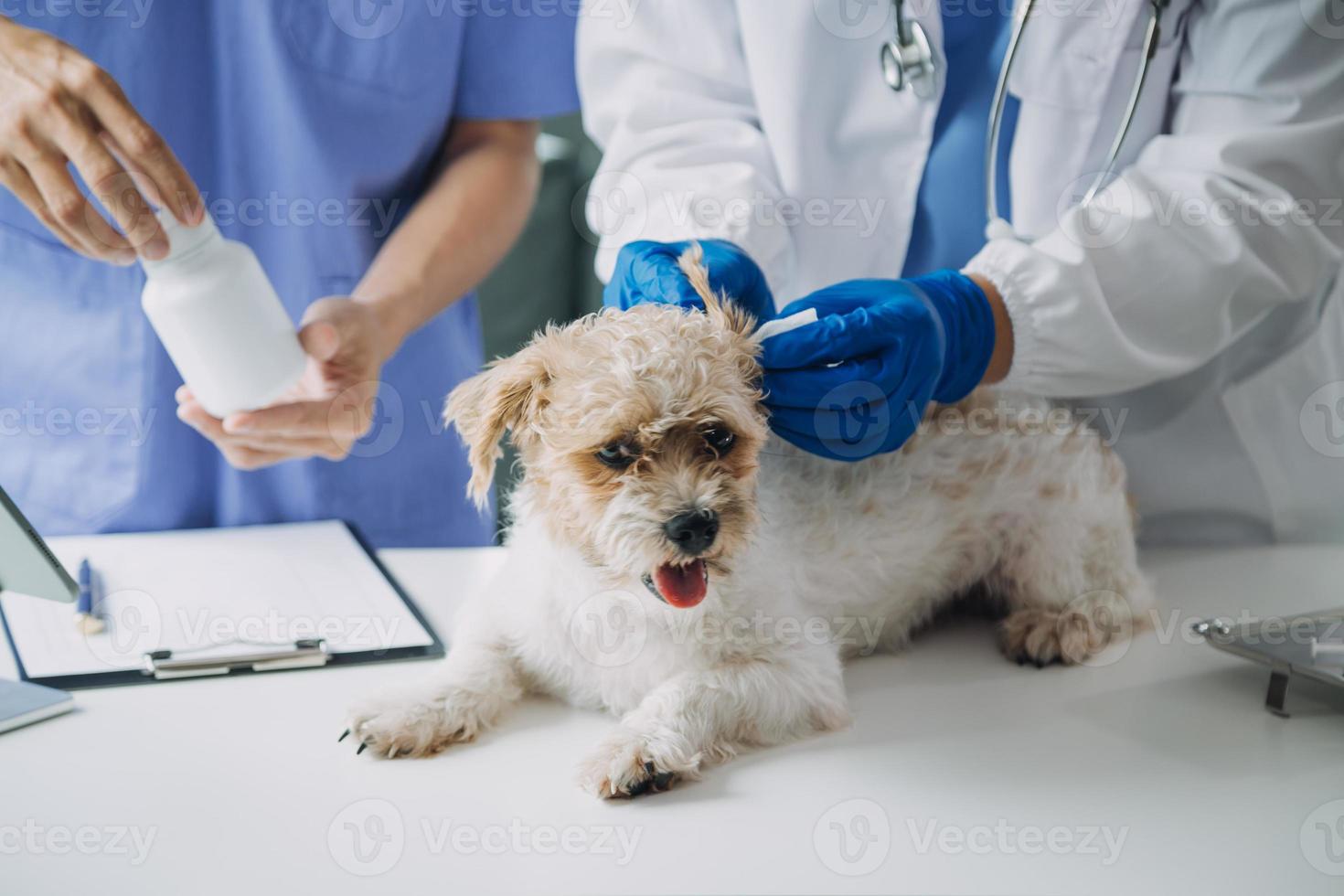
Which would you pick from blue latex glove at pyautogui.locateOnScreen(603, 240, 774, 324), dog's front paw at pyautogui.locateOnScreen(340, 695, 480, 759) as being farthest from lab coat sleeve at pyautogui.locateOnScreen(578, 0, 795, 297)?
dog's front paw at pyautogui.locateOnScreen(340, 695, 480, 759)

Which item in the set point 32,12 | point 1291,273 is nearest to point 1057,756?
point 1291,273

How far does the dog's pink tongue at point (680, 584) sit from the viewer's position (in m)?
1.05

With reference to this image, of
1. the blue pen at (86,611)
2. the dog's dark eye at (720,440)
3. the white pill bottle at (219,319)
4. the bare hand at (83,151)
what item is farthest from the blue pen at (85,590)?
the dog's dark eye at (720,440)

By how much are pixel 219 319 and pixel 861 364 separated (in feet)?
2.51

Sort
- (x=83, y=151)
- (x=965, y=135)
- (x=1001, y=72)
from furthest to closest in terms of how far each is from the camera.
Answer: (x=965, y=135)
(x=1001, y=72)
(x=83, y=151)

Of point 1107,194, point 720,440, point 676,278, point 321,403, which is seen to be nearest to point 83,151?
point 321,403

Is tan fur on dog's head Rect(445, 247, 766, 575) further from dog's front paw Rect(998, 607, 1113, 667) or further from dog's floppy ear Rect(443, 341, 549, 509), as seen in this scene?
dog's front paw Rect(998, 607, 1113, 667)

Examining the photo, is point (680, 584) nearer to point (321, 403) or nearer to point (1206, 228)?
point (321, 403)

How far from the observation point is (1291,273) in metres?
1.44

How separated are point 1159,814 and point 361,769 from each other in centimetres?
78

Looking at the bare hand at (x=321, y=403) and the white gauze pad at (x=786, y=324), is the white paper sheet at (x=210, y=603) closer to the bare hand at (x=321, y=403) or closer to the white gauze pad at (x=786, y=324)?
the bare hand at (x=321, y=403)

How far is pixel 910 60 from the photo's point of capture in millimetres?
1480

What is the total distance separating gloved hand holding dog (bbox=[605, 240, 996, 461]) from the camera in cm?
117

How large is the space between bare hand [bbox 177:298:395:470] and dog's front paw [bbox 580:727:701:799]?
0.73 meters
